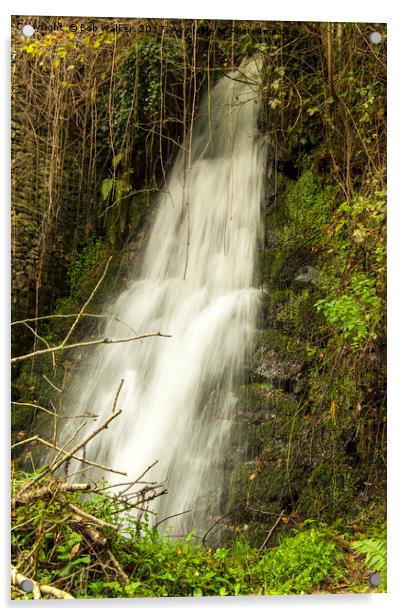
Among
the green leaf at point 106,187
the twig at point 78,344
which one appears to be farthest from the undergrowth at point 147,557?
the green leaf at point 106,187

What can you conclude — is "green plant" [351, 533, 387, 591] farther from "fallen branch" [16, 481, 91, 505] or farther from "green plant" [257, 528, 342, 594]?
"fallen branch" [16, 481, 91, 505]

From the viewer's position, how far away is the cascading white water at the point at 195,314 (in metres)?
3.11

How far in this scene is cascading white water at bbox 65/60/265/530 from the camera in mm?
3107

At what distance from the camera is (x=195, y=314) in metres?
3.19

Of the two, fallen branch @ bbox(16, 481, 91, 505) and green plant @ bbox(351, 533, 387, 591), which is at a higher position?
fallen branch @ bbox(16, 481, 91, 505)

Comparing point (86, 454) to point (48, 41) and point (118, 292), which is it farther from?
point (48, 41)

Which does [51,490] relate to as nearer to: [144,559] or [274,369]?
[144,559]

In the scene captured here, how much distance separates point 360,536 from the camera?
3.05 meters

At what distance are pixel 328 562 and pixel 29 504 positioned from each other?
115cm

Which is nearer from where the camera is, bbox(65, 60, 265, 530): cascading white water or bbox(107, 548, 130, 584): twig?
bbox(107, 548, 130, 584): twig

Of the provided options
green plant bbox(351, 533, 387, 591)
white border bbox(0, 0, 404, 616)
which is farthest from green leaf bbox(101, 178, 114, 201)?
green plant bbox(351, 533, 387, 591)

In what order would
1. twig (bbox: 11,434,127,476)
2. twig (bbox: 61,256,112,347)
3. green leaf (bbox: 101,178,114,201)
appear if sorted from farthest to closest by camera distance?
green leaf (bbox: 101,178,114,201) < twig (bbox: 61,256,112,347) < twig (bbox: 11,434,127,476)

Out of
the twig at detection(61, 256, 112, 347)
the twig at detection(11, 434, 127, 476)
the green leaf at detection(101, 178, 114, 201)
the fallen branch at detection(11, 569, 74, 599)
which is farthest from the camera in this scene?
the green leaf at detection(101, 178, 114, 201)
